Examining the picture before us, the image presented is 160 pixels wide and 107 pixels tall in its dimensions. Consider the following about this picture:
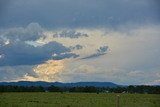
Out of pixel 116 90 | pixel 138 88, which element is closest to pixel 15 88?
pixel 116 90

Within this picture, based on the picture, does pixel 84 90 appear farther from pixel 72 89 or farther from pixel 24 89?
pixel 24 89

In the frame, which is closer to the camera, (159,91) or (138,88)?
(159,91)

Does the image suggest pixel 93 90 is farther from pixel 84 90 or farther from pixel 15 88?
pixel 15 88

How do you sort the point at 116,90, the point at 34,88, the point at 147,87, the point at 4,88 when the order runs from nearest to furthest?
the point at 4,88, the point at 34,88, the point at 116,90, the point at 147,87

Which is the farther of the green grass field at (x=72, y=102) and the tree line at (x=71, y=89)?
the tree line at (x=71, y=89)

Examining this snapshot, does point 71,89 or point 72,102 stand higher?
point 71,89

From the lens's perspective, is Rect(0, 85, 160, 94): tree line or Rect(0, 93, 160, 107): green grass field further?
Rect(0, 85, 160, 94): tree line

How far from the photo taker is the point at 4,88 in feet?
425

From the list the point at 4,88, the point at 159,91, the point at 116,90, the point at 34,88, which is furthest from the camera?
the point at 116,90

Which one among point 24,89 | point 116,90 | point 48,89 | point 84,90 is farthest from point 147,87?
point 24,89

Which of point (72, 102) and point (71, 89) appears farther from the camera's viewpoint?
point (71, 89)

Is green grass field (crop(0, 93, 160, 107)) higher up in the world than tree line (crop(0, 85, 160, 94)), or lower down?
lower down

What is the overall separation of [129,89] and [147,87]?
7.66 metres

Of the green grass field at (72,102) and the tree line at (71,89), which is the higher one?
the tree line at (71,89)
